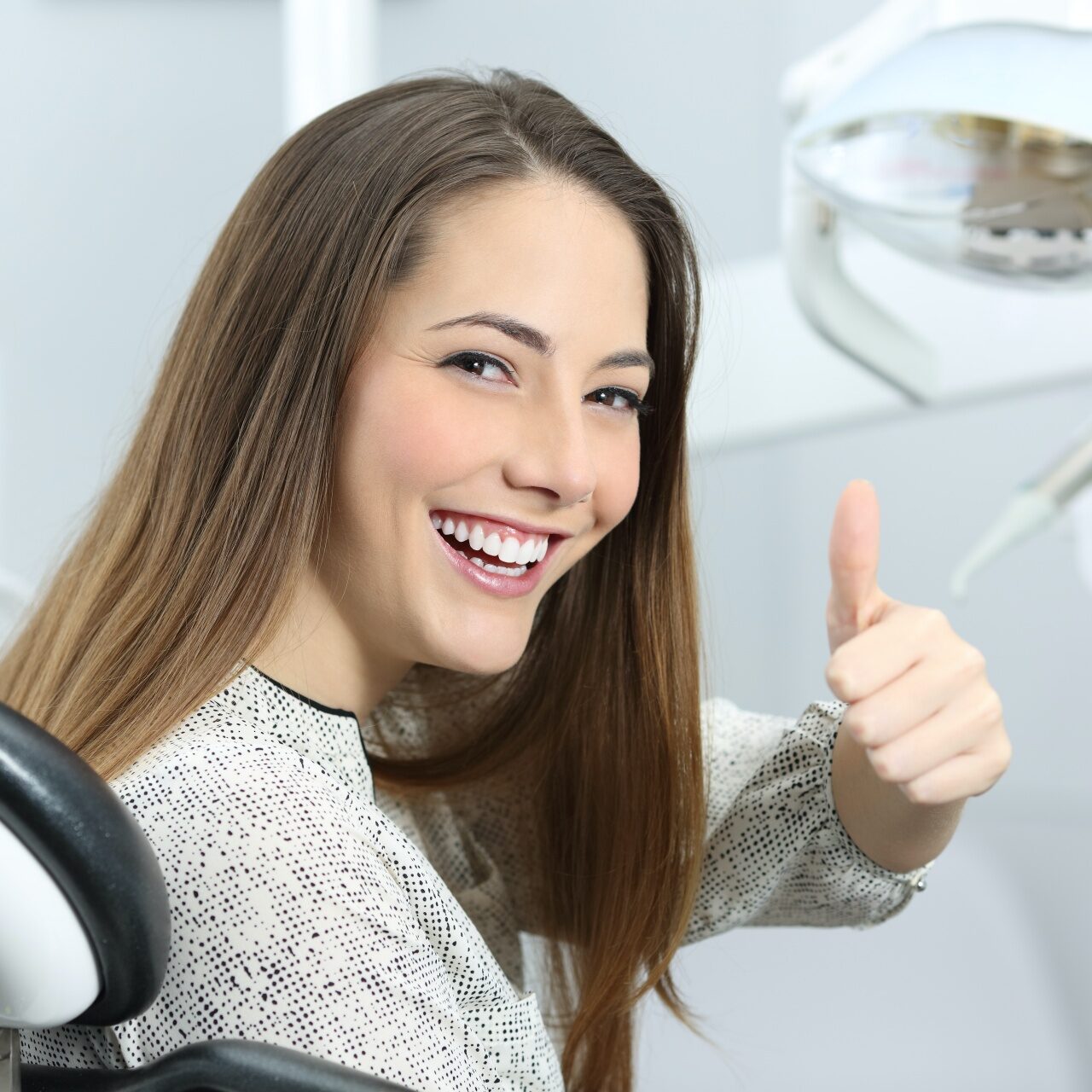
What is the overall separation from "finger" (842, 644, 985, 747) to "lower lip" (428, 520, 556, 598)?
27cm

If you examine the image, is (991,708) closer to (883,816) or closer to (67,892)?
(883,816)

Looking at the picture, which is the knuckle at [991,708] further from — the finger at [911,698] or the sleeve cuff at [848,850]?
the sleeve cuff at [848,850]

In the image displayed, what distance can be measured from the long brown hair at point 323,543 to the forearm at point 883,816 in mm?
100

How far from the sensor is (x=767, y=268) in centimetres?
116

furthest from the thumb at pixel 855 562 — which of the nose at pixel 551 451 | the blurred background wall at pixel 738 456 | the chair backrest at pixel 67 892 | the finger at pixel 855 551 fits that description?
the blurred background wall at pixel 738 456

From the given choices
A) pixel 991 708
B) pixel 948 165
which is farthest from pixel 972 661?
pixel 948 165

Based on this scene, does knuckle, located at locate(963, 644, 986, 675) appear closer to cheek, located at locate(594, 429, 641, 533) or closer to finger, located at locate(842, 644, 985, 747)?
finger, located at locate(842, 644, 985, 747)

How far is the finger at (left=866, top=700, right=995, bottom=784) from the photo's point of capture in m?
0.63

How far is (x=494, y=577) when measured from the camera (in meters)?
0.85

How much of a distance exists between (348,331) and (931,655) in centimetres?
37

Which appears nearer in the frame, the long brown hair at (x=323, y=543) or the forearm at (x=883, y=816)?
the long brown hair at (x=323, y=543)

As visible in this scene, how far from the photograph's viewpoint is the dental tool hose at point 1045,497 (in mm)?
1036

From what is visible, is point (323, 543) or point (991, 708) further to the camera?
point (323, 543)

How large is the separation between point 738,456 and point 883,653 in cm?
201
